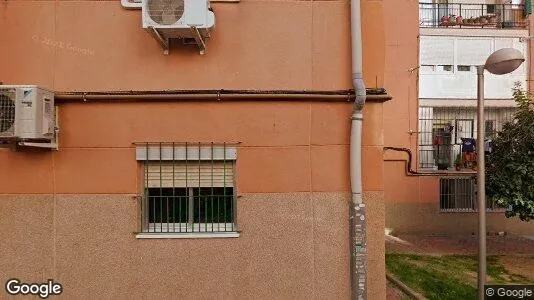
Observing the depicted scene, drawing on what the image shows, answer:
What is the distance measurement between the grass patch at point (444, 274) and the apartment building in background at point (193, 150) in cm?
207

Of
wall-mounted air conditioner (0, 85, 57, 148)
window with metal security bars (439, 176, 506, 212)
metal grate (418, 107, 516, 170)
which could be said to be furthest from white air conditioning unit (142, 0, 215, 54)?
window with metal security bars (439, 176, 506, 212)

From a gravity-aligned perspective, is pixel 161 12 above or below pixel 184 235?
A: above

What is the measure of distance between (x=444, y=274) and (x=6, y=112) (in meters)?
7.53

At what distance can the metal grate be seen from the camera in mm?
11398

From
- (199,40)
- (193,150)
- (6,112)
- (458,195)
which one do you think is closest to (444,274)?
(458,195)

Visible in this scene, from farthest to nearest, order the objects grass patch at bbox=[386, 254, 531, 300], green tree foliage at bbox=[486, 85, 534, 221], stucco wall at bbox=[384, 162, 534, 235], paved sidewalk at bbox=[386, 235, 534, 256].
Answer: stucco wall at bbox=[384, 162, 534, 235] → paved sidewalk at bbox=[386, 235, 534, 256] → green tree foliage at bbox=[486, 85, 534, 221] → grass patch at bbox=[386, 254, 531, 300]

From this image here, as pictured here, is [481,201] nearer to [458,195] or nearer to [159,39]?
[159,39]

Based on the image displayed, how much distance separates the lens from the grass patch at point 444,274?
620cm

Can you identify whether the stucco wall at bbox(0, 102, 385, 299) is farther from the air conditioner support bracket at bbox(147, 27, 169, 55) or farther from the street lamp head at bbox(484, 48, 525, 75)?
the street lamp head at bbox(484, 48, 525, 75)

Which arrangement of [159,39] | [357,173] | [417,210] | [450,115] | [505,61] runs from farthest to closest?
[450,115] → [417,210] → [357,173] → [159,39] → [505,61]

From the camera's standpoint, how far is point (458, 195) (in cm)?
1143

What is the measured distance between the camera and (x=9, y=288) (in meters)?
4.75

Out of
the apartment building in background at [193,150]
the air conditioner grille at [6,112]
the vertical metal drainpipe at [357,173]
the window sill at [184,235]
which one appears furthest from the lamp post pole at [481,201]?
the air conditioner grille at [6,112]

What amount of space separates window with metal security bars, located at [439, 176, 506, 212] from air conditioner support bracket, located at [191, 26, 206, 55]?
923cm
